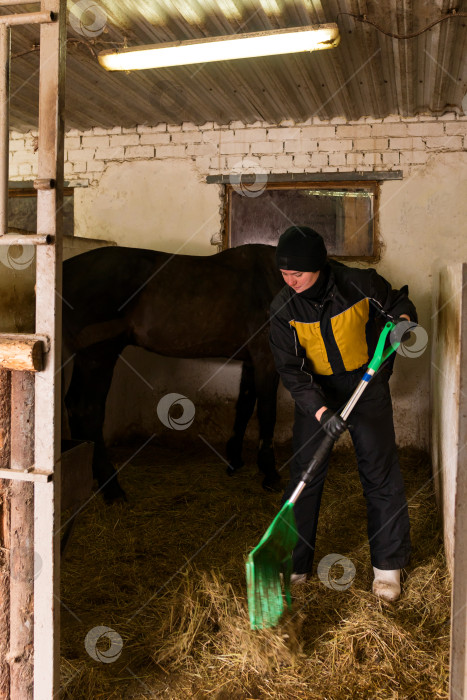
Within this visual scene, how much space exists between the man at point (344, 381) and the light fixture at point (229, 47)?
1307mm

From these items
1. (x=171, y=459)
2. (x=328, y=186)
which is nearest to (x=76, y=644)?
(x=171, y=459)

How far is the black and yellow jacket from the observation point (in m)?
2.57

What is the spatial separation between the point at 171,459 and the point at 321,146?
292 cm

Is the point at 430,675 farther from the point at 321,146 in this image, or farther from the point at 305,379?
the point at 321,146

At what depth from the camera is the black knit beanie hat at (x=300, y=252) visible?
2.44m

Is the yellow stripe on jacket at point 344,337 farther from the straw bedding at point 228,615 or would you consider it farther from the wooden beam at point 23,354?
the wooden beam at point 23,354

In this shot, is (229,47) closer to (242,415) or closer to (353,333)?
(353,333)

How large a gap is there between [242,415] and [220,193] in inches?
77.7

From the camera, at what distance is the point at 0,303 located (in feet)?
10.8

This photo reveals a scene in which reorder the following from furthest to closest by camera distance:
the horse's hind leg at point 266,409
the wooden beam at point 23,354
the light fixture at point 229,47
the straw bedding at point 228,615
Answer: the horse's hind leg at point 266,409, the light fixture at point 229,47, the straw bedding at point 228,615, the wooden beam at point 23,354

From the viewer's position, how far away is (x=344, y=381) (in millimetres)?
2707

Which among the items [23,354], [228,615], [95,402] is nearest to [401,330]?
[228,615]

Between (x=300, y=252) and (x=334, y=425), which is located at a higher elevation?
(x=300, y=252)

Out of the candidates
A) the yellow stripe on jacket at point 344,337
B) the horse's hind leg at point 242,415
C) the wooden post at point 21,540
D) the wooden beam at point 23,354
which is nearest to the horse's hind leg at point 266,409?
the horse's hind leg at point 242,415
